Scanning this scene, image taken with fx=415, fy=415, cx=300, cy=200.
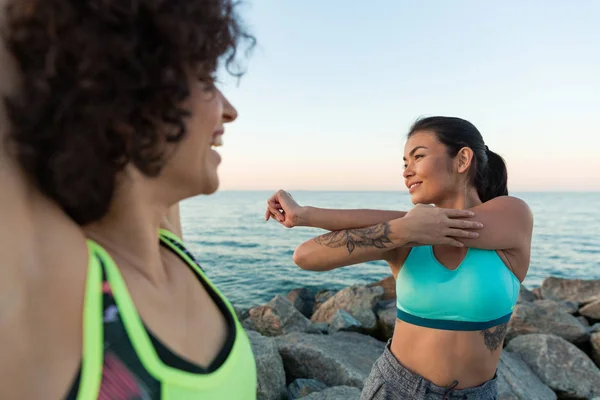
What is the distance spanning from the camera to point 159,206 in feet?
3.92

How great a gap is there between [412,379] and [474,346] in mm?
401

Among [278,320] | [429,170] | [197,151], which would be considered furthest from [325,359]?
[197,151]

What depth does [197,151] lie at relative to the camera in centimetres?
118

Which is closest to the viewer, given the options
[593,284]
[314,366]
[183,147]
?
[183,147]

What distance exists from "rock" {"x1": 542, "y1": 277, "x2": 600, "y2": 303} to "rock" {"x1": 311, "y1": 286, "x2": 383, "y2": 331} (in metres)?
5.58

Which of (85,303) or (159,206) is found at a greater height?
(159,206)

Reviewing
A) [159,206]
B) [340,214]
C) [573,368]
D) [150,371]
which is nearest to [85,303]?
[150,371]

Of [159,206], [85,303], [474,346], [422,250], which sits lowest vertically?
[474,346]

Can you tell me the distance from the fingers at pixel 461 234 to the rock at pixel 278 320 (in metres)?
5.95

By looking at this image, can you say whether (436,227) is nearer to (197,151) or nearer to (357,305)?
(197,151)

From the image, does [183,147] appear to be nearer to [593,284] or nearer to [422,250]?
[422,250]

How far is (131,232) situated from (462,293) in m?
1.87

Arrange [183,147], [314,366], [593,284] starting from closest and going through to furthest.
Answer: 1. [183,147]
2. [314,366]
3. [593,284]

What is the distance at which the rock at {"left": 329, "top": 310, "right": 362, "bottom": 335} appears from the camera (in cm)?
744
